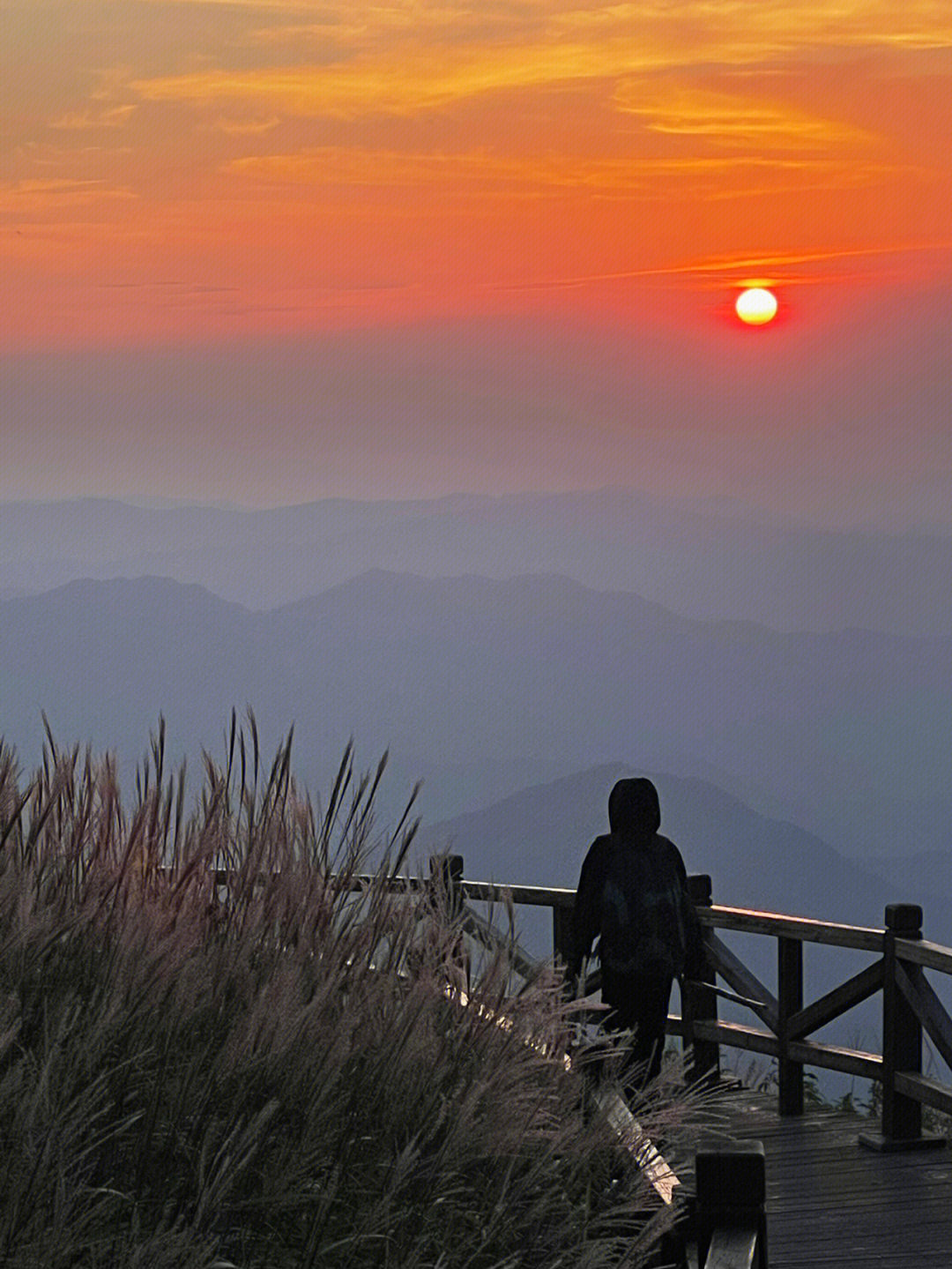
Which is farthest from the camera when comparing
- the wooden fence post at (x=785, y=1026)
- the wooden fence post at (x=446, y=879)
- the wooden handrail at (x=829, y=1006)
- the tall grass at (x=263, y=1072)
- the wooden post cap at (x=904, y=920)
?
the wooden fence post at (x=785, y=1026)

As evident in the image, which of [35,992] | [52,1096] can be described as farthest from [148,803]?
[52,1096]

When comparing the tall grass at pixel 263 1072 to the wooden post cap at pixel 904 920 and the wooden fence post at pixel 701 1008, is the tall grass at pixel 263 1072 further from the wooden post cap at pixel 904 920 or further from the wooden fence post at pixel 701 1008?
the wooden fence post at pixel 701 1008

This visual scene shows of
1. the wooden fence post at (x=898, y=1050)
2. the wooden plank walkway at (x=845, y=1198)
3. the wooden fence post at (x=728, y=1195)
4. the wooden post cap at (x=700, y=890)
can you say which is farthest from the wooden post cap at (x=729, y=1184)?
the wooden post cap at (x=700, y=890)

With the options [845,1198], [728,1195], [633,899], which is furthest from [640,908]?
[728,1195]

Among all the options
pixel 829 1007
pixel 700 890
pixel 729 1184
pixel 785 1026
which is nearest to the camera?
pixel 729 1184

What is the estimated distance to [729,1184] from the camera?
443cm

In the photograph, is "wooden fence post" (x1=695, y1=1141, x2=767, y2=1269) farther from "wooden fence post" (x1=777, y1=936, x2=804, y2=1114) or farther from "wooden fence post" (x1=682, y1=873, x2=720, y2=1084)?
"wooden fence post" (x1=682, y1=873, x2=720, y2=1084)

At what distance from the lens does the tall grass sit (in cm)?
404

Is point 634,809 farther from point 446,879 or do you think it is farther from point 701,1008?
point 701,1008

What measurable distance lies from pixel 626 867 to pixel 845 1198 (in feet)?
6.79

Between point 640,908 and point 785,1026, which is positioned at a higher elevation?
point 640,908

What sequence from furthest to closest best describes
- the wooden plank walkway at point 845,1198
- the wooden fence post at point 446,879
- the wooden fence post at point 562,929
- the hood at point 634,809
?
the wooden fence post at point 562,929
the hood at point 634,809
the wooden plank walkway at point 845,1198
the wooden fence post at point 446,879

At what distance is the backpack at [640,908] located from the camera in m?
8.52

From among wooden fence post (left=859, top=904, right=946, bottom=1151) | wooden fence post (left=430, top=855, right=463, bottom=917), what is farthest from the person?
wooden fence post (left=859, top=904, right=946, bottom=1151)
